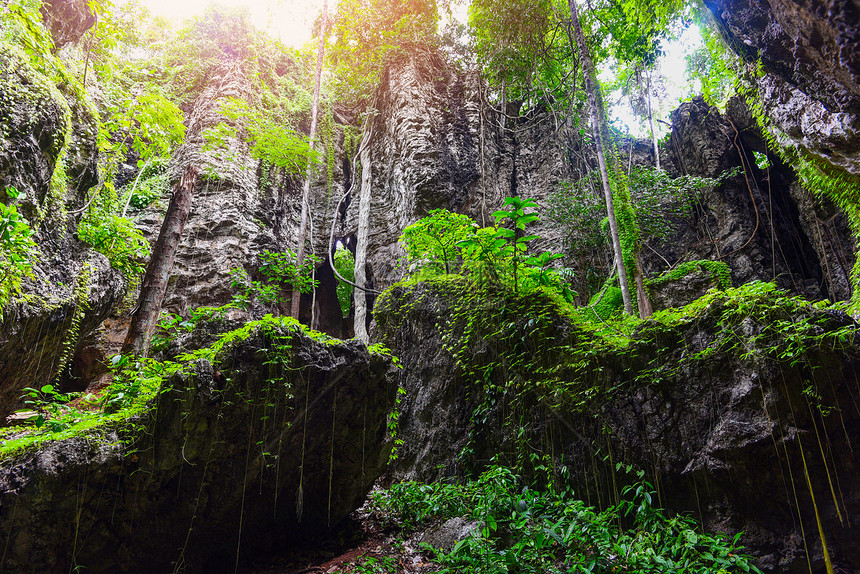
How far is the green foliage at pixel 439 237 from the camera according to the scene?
709cm

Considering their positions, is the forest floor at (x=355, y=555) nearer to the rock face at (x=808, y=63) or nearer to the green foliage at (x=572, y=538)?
the green foliage at (x=572, y=538)

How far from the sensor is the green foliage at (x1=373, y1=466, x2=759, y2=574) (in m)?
3.48

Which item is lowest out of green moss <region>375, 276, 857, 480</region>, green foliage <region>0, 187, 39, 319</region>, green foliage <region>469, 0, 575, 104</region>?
green moss <region>375, 276, 857, 480</region>

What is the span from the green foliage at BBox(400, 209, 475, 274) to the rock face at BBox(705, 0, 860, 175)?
14.1 feet

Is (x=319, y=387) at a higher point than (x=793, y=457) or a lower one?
higher

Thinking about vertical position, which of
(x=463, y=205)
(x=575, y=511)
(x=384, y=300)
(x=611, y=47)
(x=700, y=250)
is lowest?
(x=575, y=511)

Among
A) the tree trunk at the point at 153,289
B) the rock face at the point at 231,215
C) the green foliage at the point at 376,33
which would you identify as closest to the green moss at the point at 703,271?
the rock face at the point at 231,215

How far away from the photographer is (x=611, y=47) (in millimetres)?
9906

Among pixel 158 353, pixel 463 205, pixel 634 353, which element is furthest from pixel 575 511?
pixel 463 205

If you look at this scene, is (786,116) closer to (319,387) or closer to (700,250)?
(319,387)

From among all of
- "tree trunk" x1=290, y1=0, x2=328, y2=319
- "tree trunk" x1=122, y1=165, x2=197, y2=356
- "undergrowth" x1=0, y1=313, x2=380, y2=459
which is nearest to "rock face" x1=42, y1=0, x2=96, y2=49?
"tree trunk" x1=122, y1=165, x2=197, y2=356

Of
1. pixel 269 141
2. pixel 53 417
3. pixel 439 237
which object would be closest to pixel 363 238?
pixel 269 141

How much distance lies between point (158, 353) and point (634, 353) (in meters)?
7.66

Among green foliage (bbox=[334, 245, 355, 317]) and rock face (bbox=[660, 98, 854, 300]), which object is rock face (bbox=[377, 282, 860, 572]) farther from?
green foliage (bbox=[334, 245, 355, 317])
